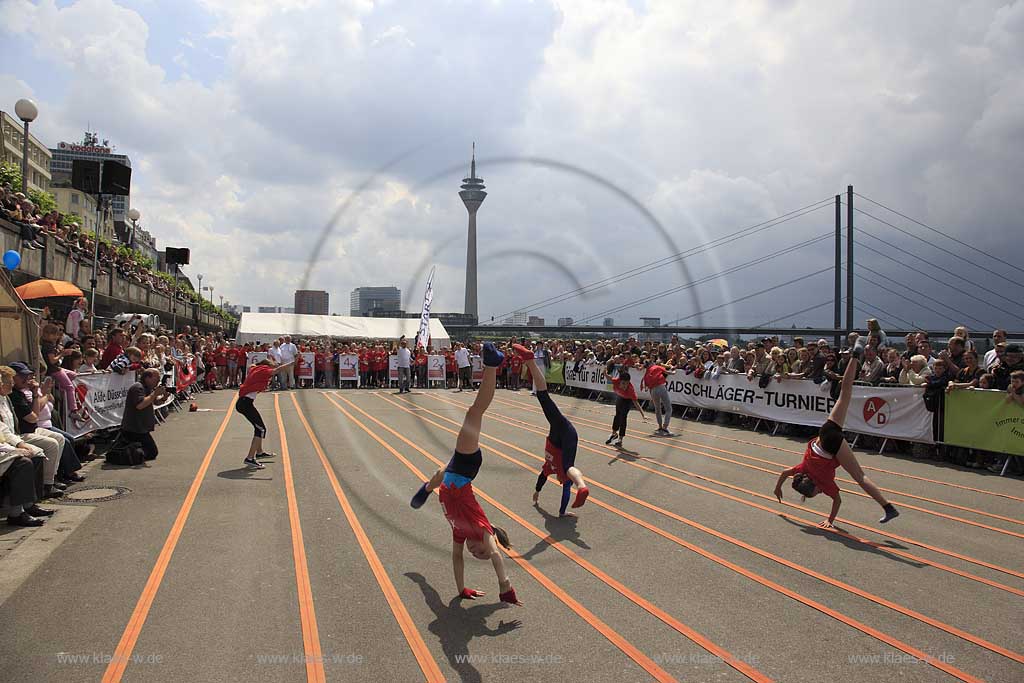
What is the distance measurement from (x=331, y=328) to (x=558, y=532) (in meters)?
28.2

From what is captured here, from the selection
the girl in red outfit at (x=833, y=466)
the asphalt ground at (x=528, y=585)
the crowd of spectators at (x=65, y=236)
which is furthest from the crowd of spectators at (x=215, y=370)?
the girl in red outfit at (x=833, y=466)

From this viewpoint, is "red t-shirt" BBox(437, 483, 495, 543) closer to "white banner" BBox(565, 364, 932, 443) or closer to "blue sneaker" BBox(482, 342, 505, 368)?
"blue sneaker" BBox(482, 342, 505, 368)

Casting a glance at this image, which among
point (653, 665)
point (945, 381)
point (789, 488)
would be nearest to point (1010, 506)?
point (789, 488)

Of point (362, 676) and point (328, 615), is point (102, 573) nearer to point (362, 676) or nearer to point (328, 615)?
point (328, 615)

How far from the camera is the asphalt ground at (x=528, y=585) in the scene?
4379mm

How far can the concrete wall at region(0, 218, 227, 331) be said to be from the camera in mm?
17734

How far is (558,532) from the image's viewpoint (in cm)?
741

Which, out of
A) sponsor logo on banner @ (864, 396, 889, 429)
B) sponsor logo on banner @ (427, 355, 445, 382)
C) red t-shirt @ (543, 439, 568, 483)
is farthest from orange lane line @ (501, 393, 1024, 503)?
sponsor logo on banner @ (427, 355, 445, 382)

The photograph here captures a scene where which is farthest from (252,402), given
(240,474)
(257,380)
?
(240,474)

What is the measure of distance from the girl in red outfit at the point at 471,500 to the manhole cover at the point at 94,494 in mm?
5395

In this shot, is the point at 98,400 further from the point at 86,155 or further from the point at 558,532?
the point at 86,155

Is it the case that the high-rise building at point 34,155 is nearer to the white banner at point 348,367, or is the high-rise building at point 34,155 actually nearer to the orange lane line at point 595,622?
the white banner at point 348,367

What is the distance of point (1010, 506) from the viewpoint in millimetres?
8906

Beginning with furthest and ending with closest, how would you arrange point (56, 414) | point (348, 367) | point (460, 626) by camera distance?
1. point (348, 367)
2. point (56, 414)
3. point (460, 626)
